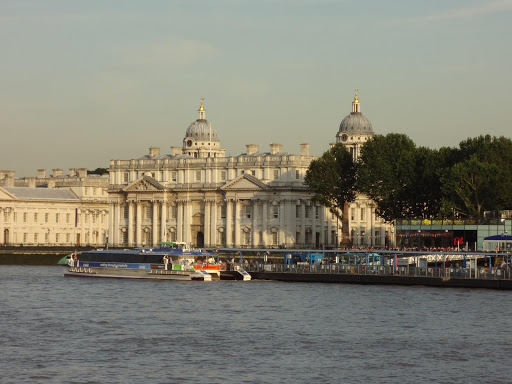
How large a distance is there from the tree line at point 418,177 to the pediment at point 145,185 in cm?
2674

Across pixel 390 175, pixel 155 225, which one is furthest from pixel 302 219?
pixel 390 175

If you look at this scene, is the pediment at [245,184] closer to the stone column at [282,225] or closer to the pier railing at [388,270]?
the stone column at [282,225]

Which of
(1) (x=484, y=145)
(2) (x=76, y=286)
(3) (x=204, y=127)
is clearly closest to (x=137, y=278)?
(2) (x=76, y=286)

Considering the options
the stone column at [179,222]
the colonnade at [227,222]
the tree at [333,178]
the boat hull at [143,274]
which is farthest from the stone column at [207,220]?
the boat hull at [143,274]

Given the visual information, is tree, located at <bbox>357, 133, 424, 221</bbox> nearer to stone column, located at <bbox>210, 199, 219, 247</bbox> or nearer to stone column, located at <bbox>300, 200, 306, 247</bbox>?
stone column, located at <bbox>300, 200, 306, 247</bbox>

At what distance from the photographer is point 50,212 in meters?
191

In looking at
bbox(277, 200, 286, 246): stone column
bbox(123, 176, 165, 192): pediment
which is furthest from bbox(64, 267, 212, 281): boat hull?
bbox(123, 176, 165, 192): pediment

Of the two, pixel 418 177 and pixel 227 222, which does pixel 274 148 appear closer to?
pixel 227 222

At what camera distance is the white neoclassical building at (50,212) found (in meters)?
186

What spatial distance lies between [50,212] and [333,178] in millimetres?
60702

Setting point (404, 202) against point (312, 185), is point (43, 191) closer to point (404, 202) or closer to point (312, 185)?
point (312, 185)

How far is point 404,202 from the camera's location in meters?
134

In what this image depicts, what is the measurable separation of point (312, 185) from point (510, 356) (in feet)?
299

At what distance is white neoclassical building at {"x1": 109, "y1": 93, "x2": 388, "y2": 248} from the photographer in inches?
6358
